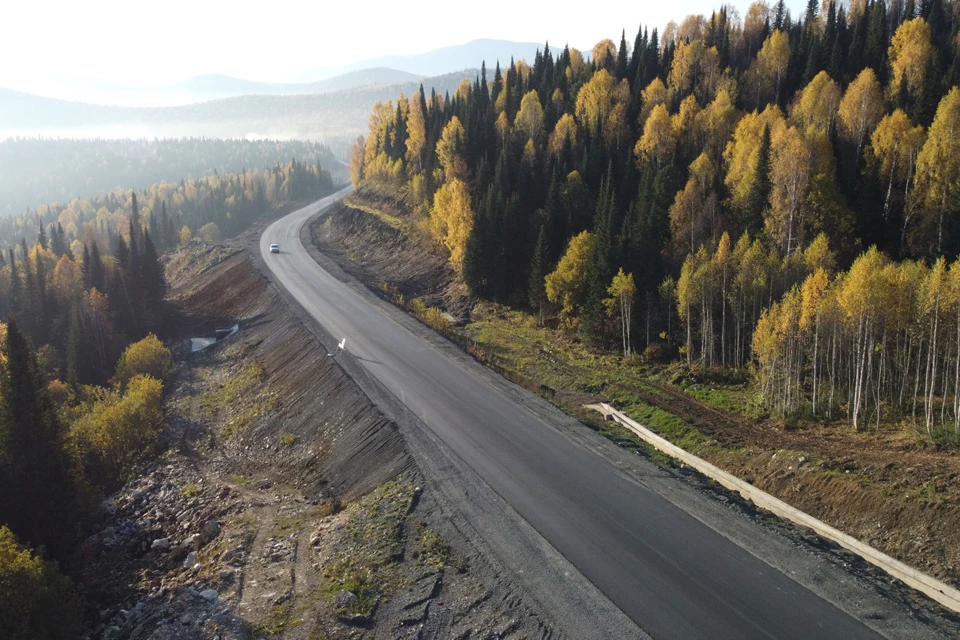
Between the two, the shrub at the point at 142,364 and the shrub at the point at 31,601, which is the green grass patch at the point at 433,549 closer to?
the shrub at the point at 31,601

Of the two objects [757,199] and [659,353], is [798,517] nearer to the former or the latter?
[659,353]

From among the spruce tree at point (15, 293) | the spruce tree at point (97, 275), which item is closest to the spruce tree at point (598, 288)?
the spruce tree at point (97, 275)

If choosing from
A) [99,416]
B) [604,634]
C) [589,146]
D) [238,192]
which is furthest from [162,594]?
[238,192]

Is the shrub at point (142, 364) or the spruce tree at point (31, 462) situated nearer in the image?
the spruce tree at point (31, 462)

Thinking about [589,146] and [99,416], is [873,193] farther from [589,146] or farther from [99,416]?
[99,416]

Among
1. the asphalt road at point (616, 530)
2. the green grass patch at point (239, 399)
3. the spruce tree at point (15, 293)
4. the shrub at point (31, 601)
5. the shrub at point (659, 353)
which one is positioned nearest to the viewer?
the asphalt road at point (616, 530)

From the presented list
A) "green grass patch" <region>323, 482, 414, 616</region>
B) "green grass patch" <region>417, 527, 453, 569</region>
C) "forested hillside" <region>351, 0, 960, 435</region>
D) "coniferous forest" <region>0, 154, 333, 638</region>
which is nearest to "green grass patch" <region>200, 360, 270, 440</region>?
"coniferous forest" <region>0, 154, 333, 638</region>
